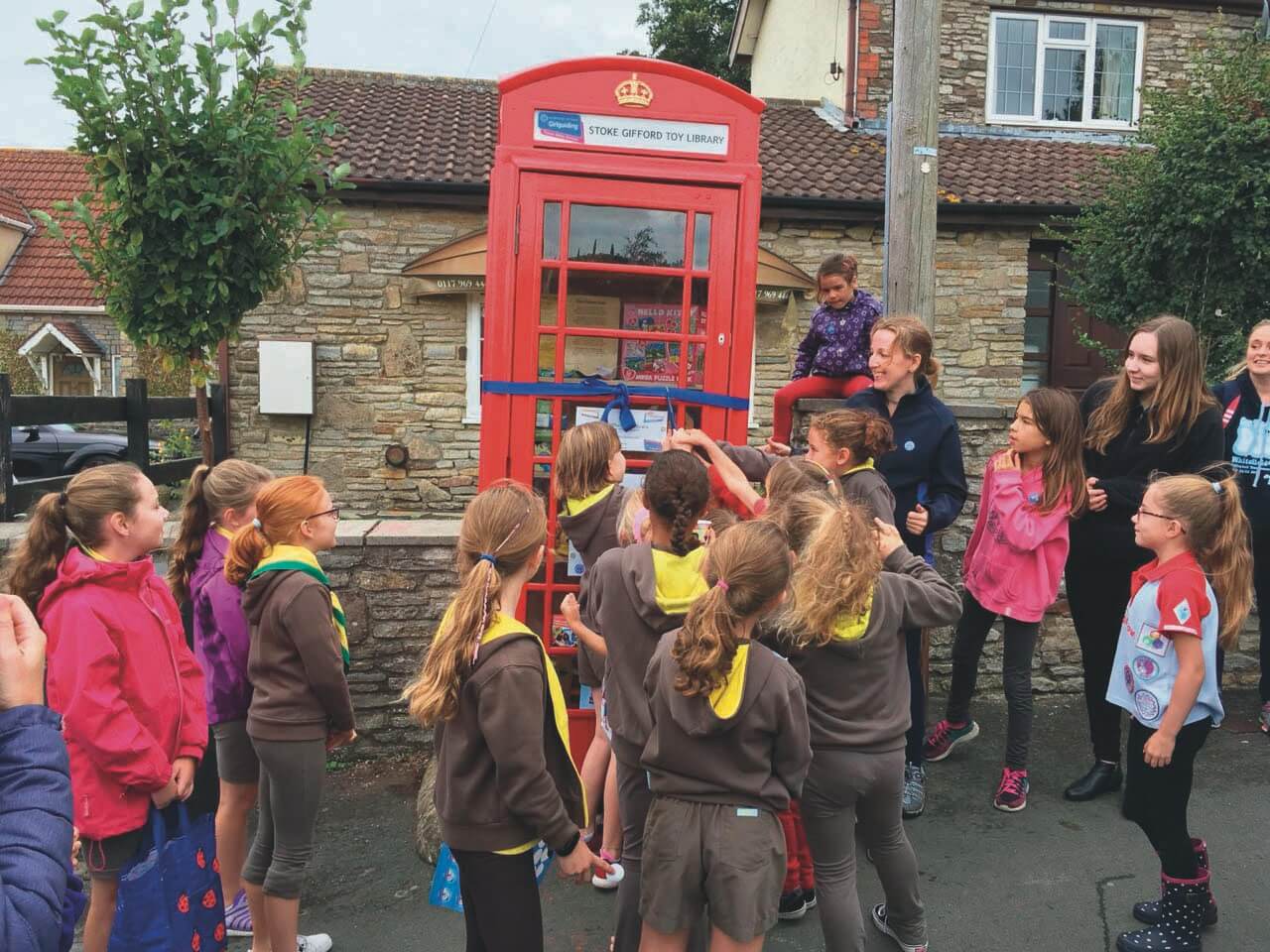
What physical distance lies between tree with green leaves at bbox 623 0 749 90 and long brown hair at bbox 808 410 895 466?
2338cm

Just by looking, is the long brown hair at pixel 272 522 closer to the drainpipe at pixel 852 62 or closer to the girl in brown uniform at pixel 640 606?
the girl in brown uniform at pixel 640 606

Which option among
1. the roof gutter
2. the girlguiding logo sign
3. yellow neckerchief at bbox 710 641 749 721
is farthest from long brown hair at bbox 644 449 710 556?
the roof gutter

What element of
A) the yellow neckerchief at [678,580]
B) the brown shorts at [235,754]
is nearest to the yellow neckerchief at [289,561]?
the brown shorts at [235,754]

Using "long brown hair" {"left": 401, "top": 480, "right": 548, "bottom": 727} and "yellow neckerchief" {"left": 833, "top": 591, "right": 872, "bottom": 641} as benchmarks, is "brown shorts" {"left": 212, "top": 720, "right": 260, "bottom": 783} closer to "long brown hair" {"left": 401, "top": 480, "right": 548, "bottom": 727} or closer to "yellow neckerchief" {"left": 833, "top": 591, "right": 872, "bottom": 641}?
"long brown hair" {"left": 401, "top": 480, "right": 548, "bottom": 727}

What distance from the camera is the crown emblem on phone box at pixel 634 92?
4.00 meters

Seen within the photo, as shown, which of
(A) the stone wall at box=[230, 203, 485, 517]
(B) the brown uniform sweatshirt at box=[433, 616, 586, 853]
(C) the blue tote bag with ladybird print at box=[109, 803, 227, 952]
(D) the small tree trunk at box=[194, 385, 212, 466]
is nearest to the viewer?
(B) the brown uniform sweatshirt at box=[433, 616, 586, 853]

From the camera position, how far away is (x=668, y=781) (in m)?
2.40

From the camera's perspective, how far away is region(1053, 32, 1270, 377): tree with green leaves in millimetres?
6773

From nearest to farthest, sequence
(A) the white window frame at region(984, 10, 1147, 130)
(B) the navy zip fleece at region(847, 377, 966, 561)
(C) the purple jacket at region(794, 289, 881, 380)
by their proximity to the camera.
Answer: (B) the navy zip fleece at region(847, 377, 966, 561) < (C) the purple jacket at region(794, 289, 881, 380) < (A) the white window frame at region(984, 10, 1147, 130)

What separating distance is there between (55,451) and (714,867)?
16.7 metres

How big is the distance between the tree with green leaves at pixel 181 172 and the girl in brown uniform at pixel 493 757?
9.55 ft

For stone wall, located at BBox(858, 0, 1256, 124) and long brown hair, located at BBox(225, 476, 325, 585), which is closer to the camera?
long brown hair, located at BBox(225, 476, 325, 585)

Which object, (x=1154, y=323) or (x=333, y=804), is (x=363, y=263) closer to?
(x=333, y=804)

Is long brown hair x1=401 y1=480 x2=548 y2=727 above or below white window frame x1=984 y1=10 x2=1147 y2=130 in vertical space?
below
